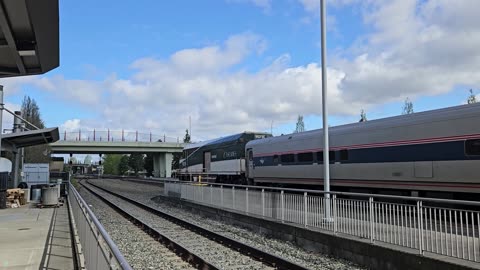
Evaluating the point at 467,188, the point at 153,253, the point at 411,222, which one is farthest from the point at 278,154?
the point at 411,222

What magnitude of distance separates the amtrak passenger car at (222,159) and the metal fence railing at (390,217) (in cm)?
1735

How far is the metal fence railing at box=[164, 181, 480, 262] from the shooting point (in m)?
8.18

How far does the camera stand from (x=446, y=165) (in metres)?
14.9

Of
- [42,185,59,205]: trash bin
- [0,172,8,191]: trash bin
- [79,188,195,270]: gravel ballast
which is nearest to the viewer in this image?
[79,188,195,270]: gravel ballast

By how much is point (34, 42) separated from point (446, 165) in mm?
12453

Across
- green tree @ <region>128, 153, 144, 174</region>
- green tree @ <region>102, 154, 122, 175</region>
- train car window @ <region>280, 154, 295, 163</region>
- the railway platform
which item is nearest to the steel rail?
the railway platform

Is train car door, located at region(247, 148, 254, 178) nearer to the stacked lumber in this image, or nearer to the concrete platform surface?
the stacked lumber

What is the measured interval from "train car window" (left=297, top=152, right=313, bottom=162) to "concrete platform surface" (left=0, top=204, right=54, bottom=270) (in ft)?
39.6

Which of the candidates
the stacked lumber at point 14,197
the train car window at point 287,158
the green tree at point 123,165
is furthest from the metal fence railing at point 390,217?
the green tree at point 123,165

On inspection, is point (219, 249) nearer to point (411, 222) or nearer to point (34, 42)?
point (411, 222)

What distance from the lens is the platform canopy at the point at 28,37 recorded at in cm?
848

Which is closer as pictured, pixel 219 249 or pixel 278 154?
pixel 219 249

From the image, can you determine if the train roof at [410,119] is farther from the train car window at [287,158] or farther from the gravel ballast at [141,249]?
the gravel ballast at [141,249]

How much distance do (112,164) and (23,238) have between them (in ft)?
509
